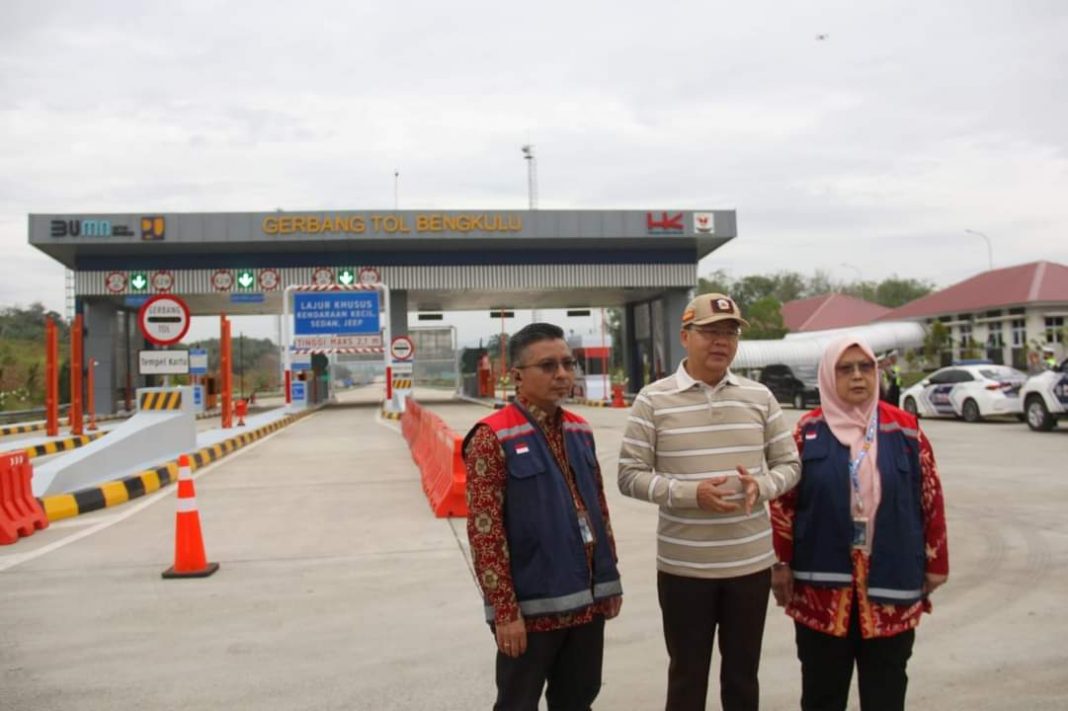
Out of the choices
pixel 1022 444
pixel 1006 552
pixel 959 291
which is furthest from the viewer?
pixel 959 291

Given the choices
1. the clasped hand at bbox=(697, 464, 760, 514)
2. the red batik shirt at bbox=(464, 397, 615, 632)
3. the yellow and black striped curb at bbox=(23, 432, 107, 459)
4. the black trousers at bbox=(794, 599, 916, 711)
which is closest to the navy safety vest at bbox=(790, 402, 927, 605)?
the black trousers at bbox=(794, 599, 916, 711)

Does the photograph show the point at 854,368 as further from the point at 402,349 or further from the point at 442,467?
the point at 402,349

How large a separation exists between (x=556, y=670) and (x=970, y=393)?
19323mm

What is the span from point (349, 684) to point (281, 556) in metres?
3.03

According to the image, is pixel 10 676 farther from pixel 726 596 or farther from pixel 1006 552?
pixel 1006 552

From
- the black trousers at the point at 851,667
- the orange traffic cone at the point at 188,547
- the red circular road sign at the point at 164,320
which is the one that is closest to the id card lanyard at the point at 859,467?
the black trousers at the point at 851,667

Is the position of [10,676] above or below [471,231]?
below

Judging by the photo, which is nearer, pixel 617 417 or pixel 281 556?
pixel 281 556

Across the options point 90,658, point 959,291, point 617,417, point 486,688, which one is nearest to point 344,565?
point 90,658

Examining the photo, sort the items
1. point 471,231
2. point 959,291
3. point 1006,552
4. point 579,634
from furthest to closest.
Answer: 1. point 959,291
2. point 471,231
3. point 1006,552
4. point 579,634

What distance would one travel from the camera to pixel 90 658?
4598 millimetres

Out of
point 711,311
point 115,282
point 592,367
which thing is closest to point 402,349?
point 592,367

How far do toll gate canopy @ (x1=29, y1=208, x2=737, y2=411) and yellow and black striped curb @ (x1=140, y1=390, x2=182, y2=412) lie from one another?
19.8 meters

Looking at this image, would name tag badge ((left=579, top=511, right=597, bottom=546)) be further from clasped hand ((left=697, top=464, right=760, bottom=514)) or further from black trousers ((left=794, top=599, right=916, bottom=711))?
black trousers ((left=794, top=599, right=916, bottom=711))
